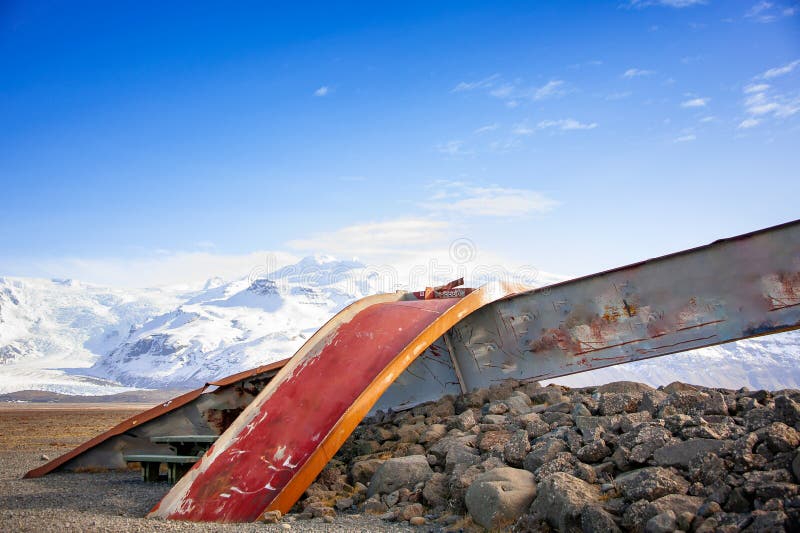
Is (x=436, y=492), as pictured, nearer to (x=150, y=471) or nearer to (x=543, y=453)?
(x=543, y=453)

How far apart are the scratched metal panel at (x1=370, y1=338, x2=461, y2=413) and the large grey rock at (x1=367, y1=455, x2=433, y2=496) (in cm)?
254

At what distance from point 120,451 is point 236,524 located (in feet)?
14.3

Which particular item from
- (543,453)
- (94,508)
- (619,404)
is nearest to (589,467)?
(543,453)

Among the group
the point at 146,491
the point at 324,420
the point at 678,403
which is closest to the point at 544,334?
the point at 678,403

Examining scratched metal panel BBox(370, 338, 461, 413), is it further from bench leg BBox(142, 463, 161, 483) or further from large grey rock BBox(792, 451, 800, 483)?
large grey rock BBox(792, 451, 800, 483)

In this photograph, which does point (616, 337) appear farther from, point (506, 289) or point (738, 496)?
point (738, 496)

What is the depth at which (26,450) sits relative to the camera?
Result: 1184 cm

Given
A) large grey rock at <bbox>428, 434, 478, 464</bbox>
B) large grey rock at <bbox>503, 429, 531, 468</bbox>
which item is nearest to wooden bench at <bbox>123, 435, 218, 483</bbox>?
large grey rock at <bbox>428, 434, 478, 464</bbox>

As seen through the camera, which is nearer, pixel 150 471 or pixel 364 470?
pixel 364 470

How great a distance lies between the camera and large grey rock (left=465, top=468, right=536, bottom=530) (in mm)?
3873

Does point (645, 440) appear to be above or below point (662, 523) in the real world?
above

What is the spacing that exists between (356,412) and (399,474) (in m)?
0.60

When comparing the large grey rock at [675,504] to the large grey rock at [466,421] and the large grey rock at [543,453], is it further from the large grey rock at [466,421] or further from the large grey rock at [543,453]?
the large grey rock at [466,421]

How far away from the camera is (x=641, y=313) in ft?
21.7
